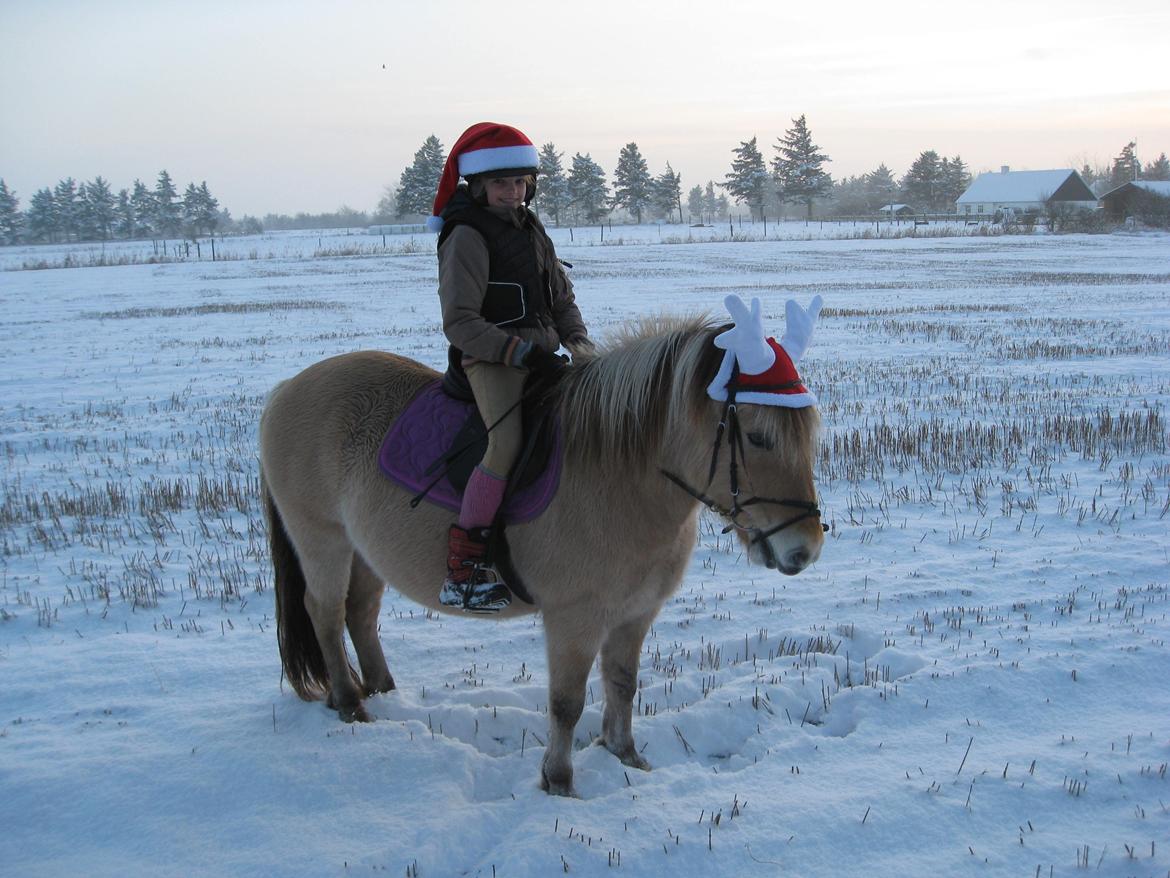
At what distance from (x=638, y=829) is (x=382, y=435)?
2.27 meters

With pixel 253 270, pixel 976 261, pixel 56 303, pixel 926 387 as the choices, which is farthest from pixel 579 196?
pixel 926 387

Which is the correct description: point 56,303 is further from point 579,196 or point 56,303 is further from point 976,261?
point 579,196

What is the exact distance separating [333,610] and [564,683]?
65.0 inches

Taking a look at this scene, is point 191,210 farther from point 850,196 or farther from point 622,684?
point 622,684

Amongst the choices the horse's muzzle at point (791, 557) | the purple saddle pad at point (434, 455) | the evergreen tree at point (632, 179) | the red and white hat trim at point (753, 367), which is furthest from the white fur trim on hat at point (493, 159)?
the evergreen tree at point (632, 179)

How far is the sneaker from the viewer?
12.5 feet

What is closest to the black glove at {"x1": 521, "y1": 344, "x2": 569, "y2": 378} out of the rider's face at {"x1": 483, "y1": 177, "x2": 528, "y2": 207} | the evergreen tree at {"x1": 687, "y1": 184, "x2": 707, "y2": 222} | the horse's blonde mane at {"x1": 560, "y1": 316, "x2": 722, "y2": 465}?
the horse's blonde mane at {"x1": 560, "y1": 316, "x2": 722, "y2": 465}

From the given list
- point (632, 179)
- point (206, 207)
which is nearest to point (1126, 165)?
point (632, 179)

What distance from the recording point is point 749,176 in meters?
97.4

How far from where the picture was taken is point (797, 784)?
3855 mm

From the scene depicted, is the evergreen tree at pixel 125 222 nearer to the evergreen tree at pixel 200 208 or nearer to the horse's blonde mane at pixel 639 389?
the evergreen tree at pixel 200 208

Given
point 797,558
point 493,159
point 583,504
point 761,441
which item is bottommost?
point 797,558

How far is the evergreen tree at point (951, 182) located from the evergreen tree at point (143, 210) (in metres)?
101

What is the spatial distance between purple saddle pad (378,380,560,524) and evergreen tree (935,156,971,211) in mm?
118231
